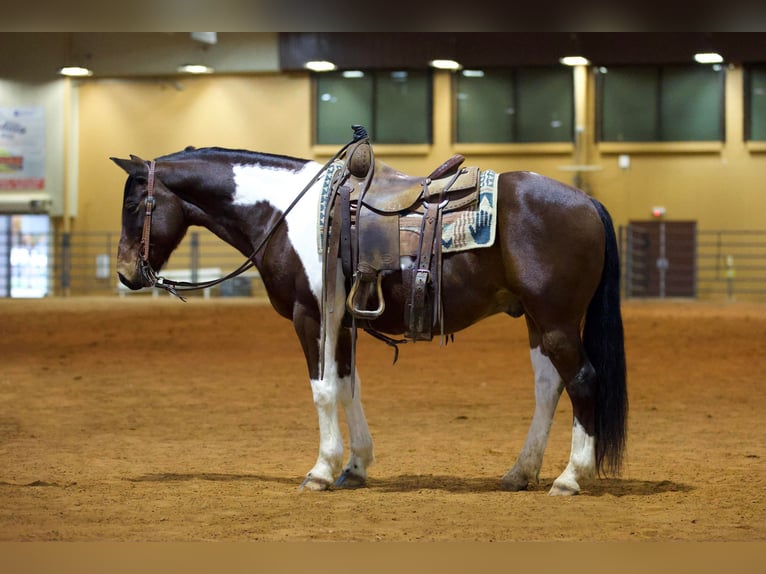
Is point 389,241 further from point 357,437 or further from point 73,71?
point 73,71

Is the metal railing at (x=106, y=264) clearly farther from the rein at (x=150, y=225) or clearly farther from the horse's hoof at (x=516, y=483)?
the horse's hoof at (x=516, y=483)

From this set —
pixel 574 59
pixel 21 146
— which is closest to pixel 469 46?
pixel 574 59

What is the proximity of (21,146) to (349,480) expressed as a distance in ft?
13.4

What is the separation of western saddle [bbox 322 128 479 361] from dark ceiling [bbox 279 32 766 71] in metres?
0.73

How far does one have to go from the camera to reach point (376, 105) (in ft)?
63.3

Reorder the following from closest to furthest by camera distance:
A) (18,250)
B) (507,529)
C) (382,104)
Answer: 1. (507,529)
2. (18,250)
3. (382,104)

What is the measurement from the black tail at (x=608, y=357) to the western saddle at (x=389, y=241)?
73 cm

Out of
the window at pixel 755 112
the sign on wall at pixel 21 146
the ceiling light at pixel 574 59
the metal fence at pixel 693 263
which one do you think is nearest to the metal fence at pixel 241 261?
the metal fence at pixel 693 263

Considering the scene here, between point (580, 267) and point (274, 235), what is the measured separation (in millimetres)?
1541

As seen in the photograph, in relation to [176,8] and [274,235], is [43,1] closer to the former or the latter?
[176,8]

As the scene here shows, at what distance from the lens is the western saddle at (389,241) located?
Answer: 5180 millimetres

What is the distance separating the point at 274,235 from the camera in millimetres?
5445

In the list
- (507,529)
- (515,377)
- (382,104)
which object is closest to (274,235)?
(507,529)

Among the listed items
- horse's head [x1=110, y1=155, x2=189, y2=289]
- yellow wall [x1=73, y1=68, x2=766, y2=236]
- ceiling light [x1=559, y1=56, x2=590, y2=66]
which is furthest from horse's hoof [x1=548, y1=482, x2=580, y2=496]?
yellow wall [x1=73, y1=68, x2=766, y2=236]
